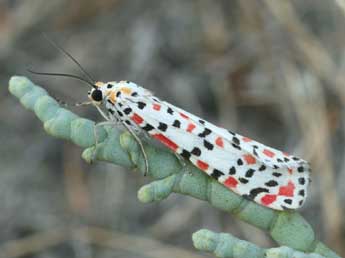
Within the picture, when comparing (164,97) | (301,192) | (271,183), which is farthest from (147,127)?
(164,97)

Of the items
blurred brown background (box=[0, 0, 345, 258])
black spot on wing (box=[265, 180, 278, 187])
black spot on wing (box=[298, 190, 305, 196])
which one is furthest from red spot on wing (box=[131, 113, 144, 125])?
blurred brown background (box=[0, 0, 345, 258])

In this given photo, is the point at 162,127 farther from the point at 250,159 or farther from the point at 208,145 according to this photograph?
the point at 250,159

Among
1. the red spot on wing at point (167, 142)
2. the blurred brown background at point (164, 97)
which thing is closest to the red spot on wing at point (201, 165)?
the red spot on wing at point (167, 142)

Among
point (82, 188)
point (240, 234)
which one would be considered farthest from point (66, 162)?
point (240, 234)

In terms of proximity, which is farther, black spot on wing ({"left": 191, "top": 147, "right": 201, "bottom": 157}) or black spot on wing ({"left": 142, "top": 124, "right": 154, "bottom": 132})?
black spot on wing ({"left": 142, "top": 124, "right": 154, "bottom": 132})

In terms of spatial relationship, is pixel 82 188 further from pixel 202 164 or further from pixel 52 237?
pixel 202 164

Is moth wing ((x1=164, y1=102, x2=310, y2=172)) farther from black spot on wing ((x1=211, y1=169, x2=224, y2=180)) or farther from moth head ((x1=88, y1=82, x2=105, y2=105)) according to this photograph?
moth head ((x1=88, y1=82, x2=105, y2=105))
